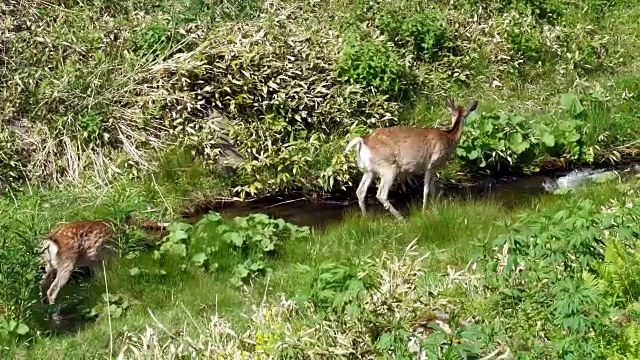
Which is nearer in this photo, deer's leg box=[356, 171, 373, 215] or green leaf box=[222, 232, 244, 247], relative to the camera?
green leaf box=[222, 232, 244, 247]

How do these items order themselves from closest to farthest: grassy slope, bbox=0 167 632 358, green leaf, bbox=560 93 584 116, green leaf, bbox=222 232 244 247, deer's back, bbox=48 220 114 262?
grassy slope, bbox=0 167 632 358, deer's back, bbox=48 220 114 262, green leaf, bbox=222 232 244 247, green leaf, bbox=560 93 584 116

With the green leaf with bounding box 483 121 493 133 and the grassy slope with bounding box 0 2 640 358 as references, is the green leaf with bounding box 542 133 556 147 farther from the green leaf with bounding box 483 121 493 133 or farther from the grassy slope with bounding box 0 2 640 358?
the green leaf with bounding box 483 121 493 133

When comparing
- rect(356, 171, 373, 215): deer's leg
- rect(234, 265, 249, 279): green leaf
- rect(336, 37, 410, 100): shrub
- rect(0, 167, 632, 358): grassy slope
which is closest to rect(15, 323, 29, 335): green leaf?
rect(0, 167, 632, 358): grassy slope

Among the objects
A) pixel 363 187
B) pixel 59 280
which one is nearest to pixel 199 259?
pixel 59 280

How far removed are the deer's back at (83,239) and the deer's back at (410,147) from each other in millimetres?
3226

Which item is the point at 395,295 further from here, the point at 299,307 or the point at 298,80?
the point at 298,80

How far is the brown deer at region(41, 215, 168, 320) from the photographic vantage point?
7.98 m

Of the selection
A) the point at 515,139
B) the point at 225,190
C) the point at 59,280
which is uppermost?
the point at 515,139

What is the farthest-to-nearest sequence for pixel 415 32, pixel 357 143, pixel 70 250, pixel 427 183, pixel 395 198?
pixel 415 32 → pixel 395 198 → pixel 427 183 → pixel 357 143 → pixel 70 250

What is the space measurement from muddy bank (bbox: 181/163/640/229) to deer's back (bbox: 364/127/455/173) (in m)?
0.47

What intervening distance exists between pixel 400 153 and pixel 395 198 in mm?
1108

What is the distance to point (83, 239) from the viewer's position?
819cm

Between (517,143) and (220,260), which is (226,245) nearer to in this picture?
(220,260)

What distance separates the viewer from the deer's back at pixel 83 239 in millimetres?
8078
